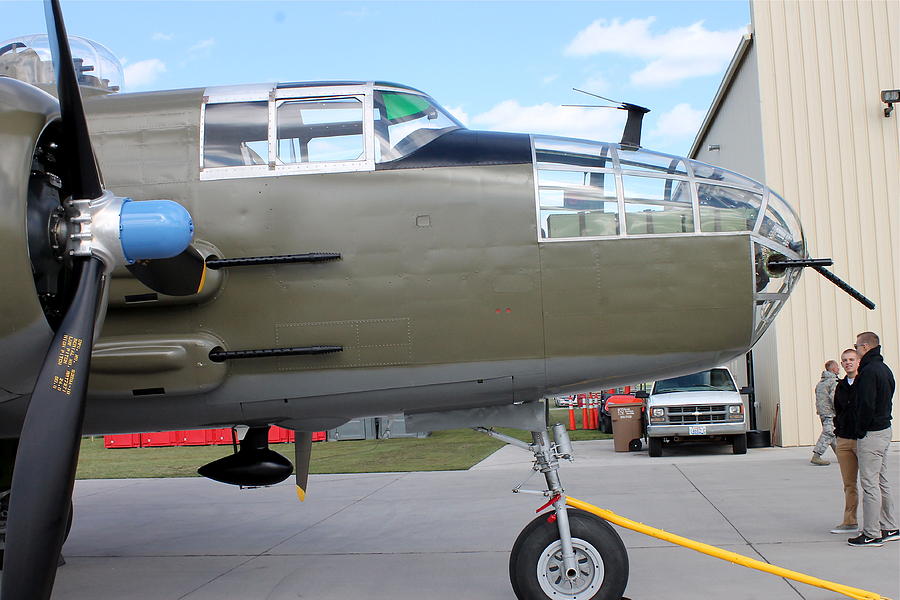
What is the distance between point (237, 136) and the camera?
19.0ft

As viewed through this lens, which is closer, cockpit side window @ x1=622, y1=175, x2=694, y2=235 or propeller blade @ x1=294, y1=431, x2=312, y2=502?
cockpit side window @ x1=622, y1=175, x2=694, y2=235

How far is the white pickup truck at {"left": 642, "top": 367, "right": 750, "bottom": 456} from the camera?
16.1m

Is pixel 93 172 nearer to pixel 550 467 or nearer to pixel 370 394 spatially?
pixel 370 394

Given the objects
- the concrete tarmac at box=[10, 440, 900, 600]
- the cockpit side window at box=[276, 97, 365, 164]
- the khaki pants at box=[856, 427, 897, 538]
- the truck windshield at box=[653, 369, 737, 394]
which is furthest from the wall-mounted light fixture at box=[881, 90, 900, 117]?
the cockpit side window at box=[276, 97, 365, 164]

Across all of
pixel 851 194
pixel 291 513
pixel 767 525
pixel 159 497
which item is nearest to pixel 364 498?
pixel 291 513

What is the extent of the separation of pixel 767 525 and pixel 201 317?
6.34 m

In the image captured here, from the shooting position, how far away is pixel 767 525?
28.5 feet

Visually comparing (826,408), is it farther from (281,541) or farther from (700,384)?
(281,541)

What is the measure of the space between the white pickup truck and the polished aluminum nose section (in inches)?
428

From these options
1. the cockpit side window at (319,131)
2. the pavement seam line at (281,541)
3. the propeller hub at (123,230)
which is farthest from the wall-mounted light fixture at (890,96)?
the propeller hub at (123,230)

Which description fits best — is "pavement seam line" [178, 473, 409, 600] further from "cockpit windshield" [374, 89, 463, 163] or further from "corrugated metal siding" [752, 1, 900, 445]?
"corrugated metal siding" [752, 1, 900, 445]

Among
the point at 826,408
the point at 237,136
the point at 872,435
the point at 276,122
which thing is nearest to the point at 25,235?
the point at 237,136

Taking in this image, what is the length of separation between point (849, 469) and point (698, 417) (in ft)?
27.4

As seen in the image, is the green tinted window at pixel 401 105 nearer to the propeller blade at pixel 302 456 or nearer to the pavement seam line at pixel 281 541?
the propeller blade at pixel 302 456
